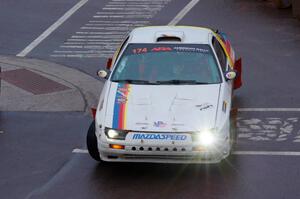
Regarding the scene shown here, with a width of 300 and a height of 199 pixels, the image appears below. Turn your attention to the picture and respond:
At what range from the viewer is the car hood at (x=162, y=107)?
10.2 metres

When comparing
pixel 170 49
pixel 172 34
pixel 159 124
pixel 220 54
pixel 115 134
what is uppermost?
pixel 172 34

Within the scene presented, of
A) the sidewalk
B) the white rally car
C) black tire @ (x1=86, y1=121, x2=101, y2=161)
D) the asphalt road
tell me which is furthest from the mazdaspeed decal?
the sidewalk

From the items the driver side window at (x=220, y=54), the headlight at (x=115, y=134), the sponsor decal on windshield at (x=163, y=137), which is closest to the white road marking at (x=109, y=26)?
the driver side window at (x=220, y=54)

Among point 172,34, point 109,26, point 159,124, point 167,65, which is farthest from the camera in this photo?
point 109,26

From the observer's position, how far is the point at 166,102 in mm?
10773

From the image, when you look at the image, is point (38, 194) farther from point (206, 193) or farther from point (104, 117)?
point (206, 193)

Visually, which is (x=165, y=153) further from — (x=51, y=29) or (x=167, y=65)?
(x=51, y=29)

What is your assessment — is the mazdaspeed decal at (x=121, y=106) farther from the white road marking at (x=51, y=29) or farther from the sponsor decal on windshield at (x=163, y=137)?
the white road marking at (x=51, y=29)

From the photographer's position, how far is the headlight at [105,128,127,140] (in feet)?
33.4

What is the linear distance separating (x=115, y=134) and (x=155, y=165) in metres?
1.02

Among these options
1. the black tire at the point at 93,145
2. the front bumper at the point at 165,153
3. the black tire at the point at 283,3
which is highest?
the front bumper at the point at 165,153

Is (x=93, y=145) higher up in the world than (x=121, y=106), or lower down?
lower down

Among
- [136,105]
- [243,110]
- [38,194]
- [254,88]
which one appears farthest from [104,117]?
[254,88]

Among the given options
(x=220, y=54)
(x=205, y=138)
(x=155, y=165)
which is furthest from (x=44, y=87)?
(x=205, y=138)
